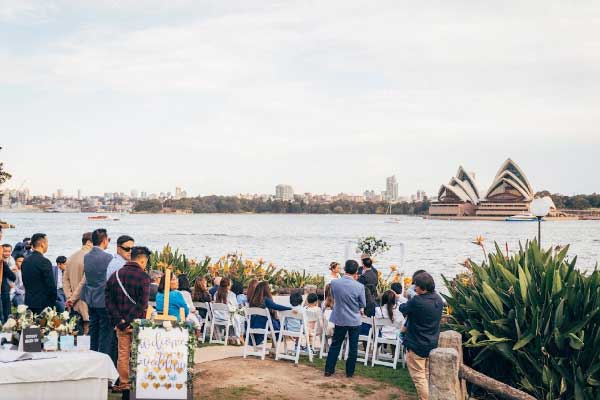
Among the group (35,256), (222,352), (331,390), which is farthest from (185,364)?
(222,352)

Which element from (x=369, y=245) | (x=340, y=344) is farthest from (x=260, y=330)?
(x=369, y=245)

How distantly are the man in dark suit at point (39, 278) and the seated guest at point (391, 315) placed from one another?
15.9ft

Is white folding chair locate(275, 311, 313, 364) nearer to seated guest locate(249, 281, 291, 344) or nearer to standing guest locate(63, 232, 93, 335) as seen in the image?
seated guest locate(249, 281, 291, 344)

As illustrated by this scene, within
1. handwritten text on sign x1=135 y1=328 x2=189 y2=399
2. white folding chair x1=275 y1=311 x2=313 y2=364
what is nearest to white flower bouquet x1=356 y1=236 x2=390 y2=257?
white folding chair x1=275 y1=311 x2=313 y2=364

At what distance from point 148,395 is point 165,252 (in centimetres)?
1039

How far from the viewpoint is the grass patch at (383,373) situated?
31.4 feet

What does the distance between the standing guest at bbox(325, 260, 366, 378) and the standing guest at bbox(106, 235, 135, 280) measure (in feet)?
9.24

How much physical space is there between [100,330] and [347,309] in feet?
10.8

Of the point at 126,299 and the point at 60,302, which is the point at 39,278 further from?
the point at 60,302

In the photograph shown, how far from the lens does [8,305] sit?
1026 centimetres

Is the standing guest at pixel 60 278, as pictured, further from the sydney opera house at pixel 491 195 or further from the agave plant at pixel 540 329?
Answer: the sydney opera house at pixel 491 195

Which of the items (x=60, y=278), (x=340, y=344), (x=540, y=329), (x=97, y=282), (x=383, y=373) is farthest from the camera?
(x=60, y=278)

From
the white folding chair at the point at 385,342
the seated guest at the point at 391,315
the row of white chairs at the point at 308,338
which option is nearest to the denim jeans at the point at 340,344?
the row of white chairs at the point at 308,338

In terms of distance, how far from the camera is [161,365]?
7.53 metres
